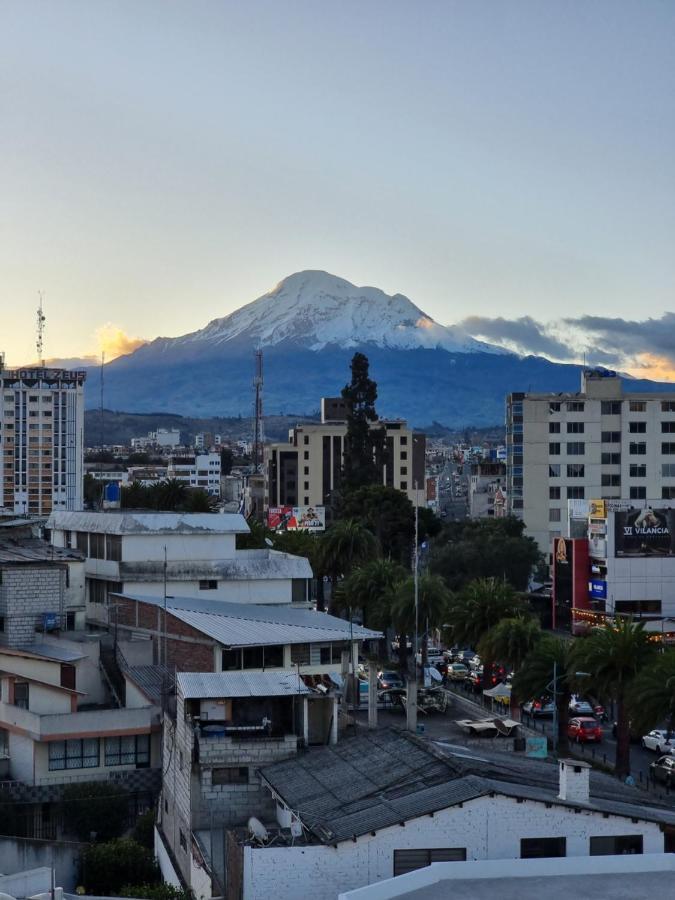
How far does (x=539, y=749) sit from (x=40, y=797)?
45.0 feet

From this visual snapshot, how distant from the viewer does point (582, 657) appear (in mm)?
44312

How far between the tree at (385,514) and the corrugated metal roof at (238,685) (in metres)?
65.2

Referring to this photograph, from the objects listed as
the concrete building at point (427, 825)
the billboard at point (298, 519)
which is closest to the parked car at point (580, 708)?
the concrete building at point (427, 825)

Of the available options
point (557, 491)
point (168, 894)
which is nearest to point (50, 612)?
point (168, 894)

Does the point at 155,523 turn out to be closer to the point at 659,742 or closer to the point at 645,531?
the point at 659,742

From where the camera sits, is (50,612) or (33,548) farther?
(33,548)

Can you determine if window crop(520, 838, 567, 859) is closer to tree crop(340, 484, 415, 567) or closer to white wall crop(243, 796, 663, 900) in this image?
white wall crop(243, 796, 663, 900)

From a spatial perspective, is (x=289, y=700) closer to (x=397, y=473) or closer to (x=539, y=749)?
(x=539, y=749)

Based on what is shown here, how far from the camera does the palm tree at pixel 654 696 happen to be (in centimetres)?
3950

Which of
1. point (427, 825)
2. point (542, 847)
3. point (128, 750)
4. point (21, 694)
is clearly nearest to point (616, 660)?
point (128, 750)

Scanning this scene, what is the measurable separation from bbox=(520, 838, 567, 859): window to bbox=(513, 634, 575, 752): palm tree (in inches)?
813

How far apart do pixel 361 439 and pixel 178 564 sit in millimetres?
56217

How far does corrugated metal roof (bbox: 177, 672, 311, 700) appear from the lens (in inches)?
1214

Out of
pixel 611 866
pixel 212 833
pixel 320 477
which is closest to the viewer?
pixel 611 866
